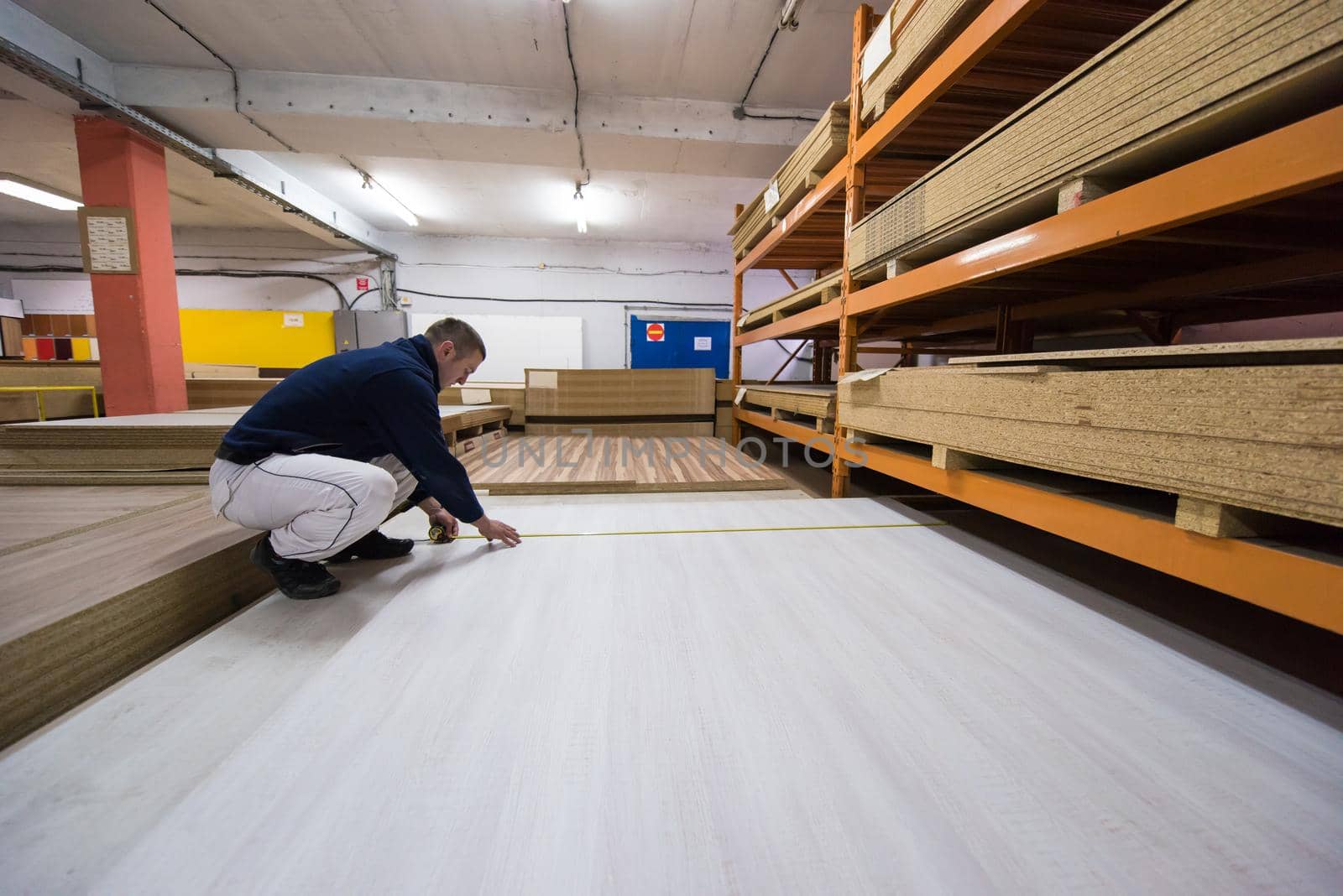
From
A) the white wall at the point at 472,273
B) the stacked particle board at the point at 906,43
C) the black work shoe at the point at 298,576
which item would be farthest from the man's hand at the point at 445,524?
the white wall at the point at 472,273

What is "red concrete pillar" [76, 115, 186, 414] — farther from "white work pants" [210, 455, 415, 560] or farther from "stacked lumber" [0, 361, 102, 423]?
"white work pants" [210, 455, 415, 560]

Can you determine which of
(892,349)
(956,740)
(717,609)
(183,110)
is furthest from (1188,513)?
(183,110)

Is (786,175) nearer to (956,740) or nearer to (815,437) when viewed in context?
(815,437)

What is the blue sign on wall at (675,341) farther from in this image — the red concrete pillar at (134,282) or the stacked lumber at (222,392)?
the red concrete pillar at (134,282)

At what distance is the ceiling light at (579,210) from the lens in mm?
6582

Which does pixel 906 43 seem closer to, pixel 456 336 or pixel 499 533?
pixel 456 336

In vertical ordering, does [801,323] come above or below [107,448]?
above

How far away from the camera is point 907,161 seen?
2943 mm

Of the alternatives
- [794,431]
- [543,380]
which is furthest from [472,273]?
[794,431]

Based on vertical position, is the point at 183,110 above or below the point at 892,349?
above

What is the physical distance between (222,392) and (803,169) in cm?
657

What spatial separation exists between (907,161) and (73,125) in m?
7.55

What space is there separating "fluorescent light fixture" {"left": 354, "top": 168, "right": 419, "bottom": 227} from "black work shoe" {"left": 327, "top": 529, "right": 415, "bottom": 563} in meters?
6.52

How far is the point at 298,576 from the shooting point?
150 cm
